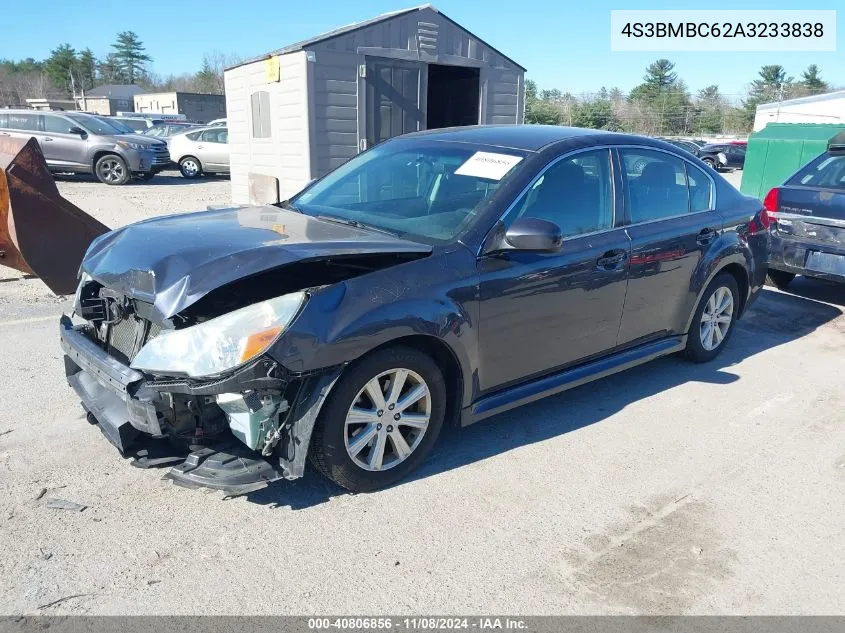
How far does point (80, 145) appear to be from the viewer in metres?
17.0

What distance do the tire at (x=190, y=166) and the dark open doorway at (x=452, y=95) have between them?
27.9 ft

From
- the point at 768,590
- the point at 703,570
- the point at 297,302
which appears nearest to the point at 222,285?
the point at 297,302

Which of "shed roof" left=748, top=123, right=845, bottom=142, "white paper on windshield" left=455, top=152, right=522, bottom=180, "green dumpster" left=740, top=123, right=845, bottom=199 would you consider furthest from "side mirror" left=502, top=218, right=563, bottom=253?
"shed roof" left=748, top=123, right=845, bottom=142

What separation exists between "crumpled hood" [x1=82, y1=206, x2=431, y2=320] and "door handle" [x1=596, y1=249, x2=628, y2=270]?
1.27 meters

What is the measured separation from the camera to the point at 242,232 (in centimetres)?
361

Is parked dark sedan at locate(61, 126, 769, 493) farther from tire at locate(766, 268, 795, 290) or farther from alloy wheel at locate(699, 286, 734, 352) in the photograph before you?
tire at locate(766, 268, 795, 290)

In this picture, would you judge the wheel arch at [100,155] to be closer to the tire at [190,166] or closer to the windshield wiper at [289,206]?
the tire at [190,166]

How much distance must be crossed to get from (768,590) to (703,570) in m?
0.25

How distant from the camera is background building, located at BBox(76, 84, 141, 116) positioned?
6188 centimetres

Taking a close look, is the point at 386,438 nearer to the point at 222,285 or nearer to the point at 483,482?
the point at 483,482

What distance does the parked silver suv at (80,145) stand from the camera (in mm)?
16969

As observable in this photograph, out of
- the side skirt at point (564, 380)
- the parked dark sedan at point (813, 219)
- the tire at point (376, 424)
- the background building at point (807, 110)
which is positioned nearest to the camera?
the tire at point (376, 424)

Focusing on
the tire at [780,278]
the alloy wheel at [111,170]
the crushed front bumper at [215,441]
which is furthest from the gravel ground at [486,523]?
the alloy wheel at [111,170]

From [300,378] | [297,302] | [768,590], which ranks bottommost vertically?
[768,590]
